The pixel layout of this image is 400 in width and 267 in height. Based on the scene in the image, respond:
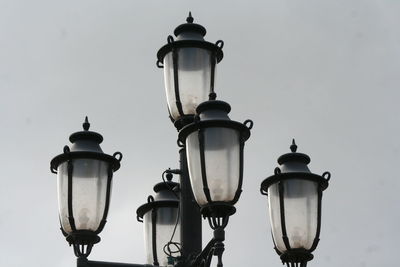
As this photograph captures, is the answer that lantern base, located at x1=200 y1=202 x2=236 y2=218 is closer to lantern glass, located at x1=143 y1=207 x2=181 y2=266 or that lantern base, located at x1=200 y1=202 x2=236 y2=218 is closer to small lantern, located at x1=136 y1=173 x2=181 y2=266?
small lantern, located at x1=136 y1=173 x2=181 y2=266

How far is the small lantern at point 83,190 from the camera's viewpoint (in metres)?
8.76

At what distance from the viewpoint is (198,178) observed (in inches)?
336

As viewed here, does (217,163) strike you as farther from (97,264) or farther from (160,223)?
(160,223)

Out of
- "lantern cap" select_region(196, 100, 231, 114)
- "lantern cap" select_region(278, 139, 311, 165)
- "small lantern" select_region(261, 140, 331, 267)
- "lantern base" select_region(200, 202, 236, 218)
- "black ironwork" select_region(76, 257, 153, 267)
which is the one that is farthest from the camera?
"lantern cap" select_region(278, 139, 311, 165)

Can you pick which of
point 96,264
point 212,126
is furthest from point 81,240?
point 212,126

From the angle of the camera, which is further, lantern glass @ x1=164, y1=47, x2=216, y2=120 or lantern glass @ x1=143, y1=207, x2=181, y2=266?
lantern glass @ x1=143, y1=207, x2=181, y2=266

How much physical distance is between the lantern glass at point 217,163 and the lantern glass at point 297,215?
90cm

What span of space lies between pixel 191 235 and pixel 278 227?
80 centimetres

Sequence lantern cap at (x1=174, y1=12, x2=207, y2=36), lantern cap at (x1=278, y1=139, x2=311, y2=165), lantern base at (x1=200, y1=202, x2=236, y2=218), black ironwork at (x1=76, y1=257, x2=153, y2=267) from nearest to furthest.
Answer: lantern base at (x1=200, y1=202, x2=236, y2=218) < black ironwork at (x1=76, y1=257, x2=153, y2=267) < lantern cap at (x1=278, y1=139, x2=311, y2=165) < lantern cap at (x1=174, y1=12, x2=207, y2=36)

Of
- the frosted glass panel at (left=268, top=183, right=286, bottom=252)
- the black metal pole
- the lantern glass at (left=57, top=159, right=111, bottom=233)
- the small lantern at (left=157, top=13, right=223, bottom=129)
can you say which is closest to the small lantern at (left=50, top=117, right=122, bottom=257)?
the lantern glass at (left=57, top=159, right=111, bottom=233)

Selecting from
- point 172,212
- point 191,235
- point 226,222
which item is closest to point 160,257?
point 172,212

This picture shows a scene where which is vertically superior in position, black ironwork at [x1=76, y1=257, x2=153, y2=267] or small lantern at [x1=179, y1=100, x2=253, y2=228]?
small lantern at [x1=179, y1=100, x2=253, y2=228]

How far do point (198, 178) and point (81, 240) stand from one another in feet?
3.76

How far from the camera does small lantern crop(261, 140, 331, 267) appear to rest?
921 cm
